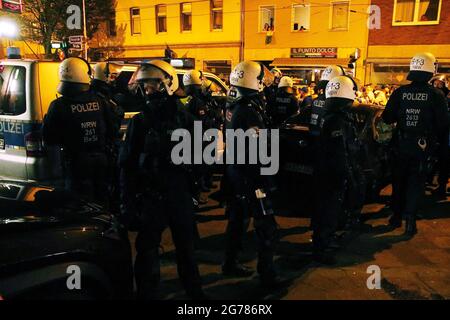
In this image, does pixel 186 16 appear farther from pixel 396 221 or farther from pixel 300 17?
pixel 396 221

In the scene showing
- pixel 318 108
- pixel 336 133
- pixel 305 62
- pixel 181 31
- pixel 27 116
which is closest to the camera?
pixel 336 133

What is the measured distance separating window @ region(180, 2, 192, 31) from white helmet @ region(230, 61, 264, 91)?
2151 centimetres

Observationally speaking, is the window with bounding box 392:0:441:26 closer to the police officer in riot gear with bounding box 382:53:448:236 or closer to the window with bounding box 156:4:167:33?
the window with bounding box 156:4:167:33

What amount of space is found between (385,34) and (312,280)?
60.8ft

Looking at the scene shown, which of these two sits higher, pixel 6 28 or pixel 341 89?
pixel 6 28

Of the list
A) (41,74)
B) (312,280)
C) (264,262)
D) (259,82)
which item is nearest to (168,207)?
(264,262)

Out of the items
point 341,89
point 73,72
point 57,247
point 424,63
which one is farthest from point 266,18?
point 57,247

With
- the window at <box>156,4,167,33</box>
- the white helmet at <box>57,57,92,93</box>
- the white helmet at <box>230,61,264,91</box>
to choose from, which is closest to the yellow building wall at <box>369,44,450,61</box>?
the window at <box>156,4,167,33</box>

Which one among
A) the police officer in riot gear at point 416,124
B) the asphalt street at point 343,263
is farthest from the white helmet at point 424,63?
the asphalt street at point 343,263

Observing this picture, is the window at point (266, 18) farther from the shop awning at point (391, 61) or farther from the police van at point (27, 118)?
the police van at point (27, 118)

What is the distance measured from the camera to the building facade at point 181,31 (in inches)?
896

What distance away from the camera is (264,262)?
3.51 metres

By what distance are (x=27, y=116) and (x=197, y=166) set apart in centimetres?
262

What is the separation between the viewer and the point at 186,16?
24.0 metres
